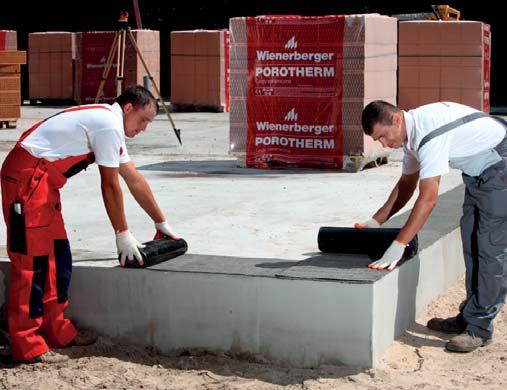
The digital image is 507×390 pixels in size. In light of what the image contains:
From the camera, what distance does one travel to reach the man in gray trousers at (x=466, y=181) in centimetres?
635

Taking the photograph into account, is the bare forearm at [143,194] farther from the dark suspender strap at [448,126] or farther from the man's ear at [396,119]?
the dark suspender strap at [448,126]

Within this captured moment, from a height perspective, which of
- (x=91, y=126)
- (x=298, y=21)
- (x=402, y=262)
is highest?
(x=298, y=21)

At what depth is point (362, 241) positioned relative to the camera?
22.9 ft

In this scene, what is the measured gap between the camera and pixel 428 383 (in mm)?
6027

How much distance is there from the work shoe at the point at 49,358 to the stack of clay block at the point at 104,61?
19385mm

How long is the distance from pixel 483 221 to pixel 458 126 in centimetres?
63

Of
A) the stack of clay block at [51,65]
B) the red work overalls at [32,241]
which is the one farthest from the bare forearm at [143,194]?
the stack of clay block at [51,65]

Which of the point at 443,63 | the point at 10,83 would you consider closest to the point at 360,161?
the point at 443,63

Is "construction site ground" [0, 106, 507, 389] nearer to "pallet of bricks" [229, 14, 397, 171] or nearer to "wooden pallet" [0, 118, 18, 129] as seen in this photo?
"pallet of bricks" [229, 14, 397, 171]

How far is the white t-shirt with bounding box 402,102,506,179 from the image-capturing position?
632 centimetres

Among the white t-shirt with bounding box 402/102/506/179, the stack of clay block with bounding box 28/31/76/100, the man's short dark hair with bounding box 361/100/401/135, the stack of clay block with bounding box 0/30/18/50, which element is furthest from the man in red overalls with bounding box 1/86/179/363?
the stack of clay block with bounding box 28/31/76/100

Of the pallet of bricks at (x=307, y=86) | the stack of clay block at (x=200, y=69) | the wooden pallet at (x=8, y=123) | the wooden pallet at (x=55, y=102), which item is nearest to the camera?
the pallet of bricks at (x=307, y=86)

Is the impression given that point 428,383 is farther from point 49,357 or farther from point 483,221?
point 49,357

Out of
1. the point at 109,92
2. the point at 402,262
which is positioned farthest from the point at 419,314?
the point at 109,92
